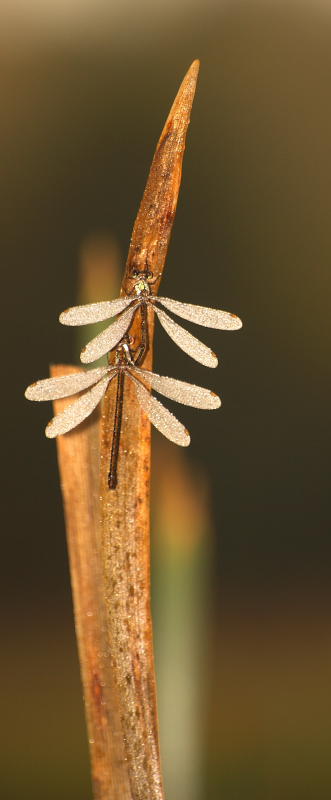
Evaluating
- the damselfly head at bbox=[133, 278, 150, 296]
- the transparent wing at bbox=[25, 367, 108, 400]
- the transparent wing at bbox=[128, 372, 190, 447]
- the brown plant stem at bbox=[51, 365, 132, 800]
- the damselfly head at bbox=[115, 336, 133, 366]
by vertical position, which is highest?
the damselfly head at bbox=[133, 278, 150, 296]

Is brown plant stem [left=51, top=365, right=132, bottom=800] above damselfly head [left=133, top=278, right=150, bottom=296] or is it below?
below

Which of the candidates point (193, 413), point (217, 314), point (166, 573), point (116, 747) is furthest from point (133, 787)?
point (193, 413)

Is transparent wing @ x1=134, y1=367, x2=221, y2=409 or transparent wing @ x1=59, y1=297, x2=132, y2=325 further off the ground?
transparent wing @ x1=59, y1=297, x2=132, y2=325

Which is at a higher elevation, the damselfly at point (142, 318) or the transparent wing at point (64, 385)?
the damselfly at point (142, 318)

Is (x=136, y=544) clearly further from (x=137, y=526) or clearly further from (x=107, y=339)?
(x=107, y=339)

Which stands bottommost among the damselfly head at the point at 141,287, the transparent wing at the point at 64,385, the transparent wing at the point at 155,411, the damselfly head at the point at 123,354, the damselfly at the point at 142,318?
the transparent wing at the point at 155,411

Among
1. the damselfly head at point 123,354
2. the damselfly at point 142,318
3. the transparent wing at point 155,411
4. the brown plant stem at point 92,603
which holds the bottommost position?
the brown plant stem at point 92,603

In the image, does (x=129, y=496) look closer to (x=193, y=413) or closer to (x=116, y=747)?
(x=116, y=747)
